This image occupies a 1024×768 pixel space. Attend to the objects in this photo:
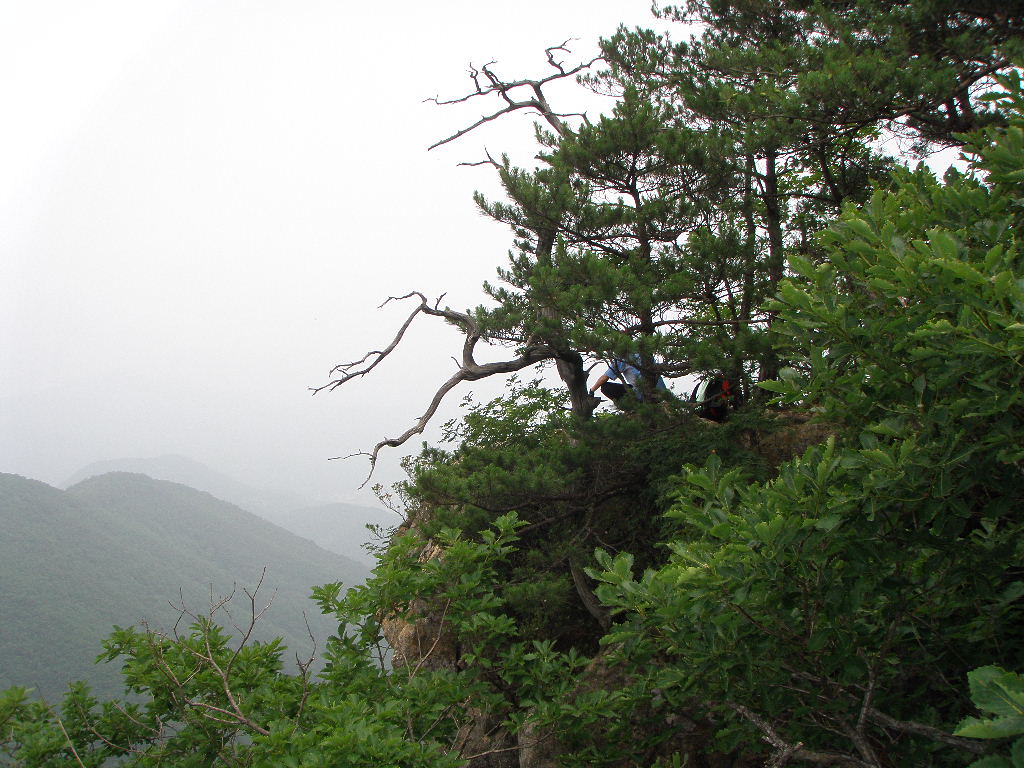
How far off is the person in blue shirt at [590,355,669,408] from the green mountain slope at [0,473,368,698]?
16.2 meters

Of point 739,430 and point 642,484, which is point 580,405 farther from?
point 739,430

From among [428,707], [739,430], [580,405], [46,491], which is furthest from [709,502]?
[46,491]

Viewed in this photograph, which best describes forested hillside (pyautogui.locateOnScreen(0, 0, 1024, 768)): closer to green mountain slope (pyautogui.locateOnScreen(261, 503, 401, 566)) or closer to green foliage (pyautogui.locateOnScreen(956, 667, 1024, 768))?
green foliage (pyautogui.locateOnScreen(956, 667, 1024, 768))

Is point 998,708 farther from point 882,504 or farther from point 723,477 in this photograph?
point 723,477

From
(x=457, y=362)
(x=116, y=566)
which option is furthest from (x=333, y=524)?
(x=457, y=362)

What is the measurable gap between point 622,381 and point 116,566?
249 feet

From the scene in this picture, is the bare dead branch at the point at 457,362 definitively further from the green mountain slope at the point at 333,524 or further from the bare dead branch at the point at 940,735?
the green mountain slope at the point at 333,524

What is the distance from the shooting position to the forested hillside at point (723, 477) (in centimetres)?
182

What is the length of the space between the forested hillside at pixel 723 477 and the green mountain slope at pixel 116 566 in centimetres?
1665

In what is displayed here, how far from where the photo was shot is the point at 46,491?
75312 mm

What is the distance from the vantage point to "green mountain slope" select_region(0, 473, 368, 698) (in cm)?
4575

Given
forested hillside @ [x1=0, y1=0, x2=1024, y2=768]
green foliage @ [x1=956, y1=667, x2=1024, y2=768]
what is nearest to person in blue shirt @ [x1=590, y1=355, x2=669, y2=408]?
forested hillside @ [x1=0, y1=0, x2=1024, y2=768]

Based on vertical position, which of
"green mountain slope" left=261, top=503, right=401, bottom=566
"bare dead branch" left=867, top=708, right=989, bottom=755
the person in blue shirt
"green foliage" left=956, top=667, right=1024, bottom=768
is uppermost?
the person in blue shirt

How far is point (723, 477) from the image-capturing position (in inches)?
92.3
